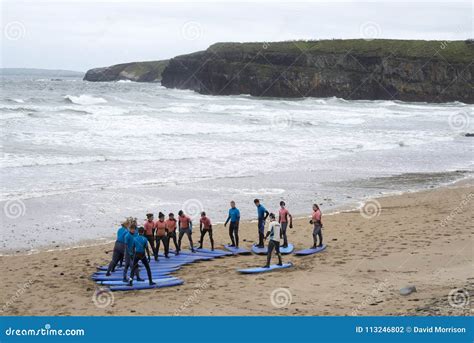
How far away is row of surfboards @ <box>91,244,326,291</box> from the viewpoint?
13.8 metres

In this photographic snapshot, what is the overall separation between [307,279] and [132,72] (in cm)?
16816

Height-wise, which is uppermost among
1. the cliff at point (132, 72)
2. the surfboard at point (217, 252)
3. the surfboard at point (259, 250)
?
the cliff at point (132, 72)

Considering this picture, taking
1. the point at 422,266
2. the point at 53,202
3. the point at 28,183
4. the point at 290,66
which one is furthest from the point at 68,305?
the point at 290,66

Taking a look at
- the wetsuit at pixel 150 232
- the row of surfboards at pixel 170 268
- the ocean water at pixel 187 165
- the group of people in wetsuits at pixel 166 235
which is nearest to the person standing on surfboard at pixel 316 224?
the group of people in wetsuits at pixel 166 235

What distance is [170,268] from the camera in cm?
1531

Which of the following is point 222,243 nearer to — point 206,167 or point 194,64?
point 206,167

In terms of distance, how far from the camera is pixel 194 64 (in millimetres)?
117875

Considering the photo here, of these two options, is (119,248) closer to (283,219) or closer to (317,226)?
→ (283,219)

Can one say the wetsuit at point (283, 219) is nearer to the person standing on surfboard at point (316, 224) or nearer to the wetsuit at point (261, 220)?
the wetsuit at point (261, 220)

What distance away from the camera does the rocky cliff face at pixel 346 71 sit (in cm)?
9912

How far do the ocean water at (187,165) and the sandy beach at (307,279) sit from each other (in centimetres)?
267

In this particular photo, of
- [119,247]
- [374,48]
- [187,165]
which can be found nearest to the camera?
[119,247]

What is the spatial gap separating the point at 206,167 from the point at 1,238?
13.7 m

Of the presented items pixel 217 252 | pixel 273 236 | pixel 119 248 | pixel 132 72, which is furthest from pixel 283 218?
pixel 132 72
